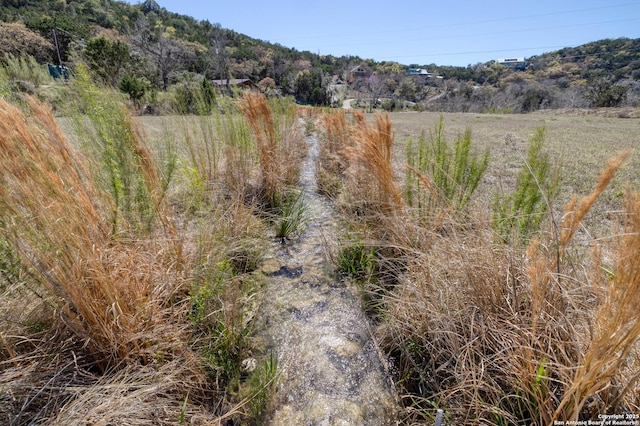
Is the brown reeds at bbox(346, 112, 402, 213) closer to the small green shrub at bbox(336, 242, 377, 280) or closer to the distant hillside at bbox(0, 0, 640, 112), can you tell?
the small green shrub at bbox(336, 242, 377, 280)

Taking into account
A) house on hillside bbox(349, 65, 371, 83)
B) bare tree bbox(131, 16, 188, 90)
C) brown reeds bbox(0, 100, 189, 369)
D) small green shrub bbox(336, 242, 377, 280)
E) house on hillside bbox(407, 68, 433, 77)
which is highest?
house on hillside bbox(407, 68, 433, 77)

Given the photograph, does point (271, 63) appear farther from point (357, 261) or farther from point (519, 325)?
point (519, 325)

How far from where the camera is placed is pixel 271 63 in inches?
1780

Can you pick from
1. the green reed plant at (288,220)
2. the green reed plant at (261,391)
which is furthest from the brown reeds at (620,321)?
the green reed plant at (288,220)

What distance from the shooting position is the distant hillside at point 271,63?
21.4m

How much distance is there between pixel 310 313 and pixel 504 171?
4.36 metres

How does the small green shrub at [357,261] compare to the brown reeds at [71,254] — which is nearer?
the brown reeds at [71,254]

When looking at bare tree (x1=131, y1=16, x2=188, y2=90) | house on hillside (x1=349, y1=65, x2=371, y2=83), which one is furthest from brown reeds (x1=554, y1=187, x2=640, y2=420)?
house on hillside (x1=349, y1=65, x2=371, y2=83)

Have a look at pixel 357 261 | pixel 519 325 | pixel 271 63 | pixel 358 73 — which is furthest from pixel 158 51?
pixel 358 73

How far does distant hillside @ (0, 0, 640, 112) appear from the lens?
70.3ft

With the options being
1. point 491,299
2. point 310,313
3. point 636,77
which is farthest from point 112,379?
point 636,77

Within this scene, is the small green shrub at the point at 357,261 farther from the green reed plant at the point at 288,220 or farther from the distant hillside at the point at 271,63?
the distant hillside at the point at 271,63

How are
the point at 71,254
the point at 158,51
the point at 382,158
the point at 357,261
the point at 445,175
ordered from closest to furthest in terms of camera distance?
the point at 71,254
the point at 382,158
the point at 445,175
the point at 357,261
the point at 158,51

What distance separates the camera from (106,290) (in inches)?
43.1
